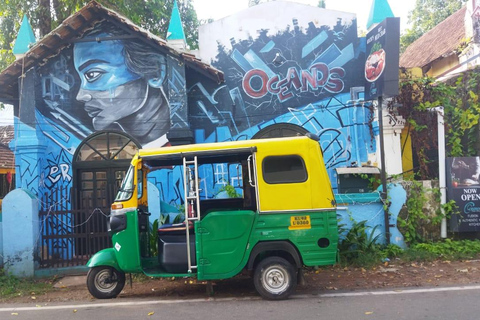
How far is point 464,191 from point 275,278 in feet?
18.7

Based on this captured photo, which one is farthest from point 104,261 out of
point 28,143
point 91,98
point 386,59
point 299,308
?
point 386,59

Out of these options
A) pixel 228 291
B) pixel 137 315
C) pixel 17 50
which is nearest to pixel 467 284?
pixel 228 291

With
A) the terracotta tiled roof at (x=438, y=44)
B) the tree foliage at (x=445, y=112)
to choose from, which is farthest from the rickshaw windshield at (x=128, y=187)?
the terracotta tiled roof at (x=438, y=44)

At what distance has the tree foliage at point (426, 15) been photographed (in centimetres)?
2819

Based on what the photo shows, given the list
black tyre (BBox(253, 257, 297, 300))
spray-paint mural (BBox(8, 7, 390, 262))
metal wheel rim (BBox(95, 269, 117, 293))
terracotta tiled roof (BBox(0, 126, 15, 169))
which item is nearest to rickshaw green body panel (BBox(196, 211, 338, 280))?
black tyre (BBox(253, 257, 297, 300))

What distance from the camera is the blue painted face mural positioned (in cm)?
1161

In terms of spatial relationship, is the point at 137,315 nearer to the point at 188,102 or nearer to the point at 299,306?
the point at 299,306

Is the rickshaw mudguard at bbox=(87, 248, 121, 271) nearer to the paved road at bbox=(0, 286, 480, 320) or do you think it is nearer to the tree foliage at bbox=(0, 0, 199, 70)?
the paved road at bbox=(0, 286, 480, 320)

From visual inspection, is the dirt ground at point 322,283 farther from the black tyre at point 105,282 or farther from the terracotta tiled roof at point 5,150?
the terracotta tiled roof at point 5,150

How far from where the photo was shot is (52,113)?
38.6ft

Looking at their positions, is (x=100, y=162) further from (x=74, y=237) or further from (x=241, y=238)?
(x=241, y=238)

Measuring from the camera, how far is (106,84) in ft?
38.4

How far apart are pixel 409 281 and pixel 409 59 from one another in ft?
44.3

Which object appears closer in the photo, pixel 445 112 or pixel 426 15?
pixel 445 112
